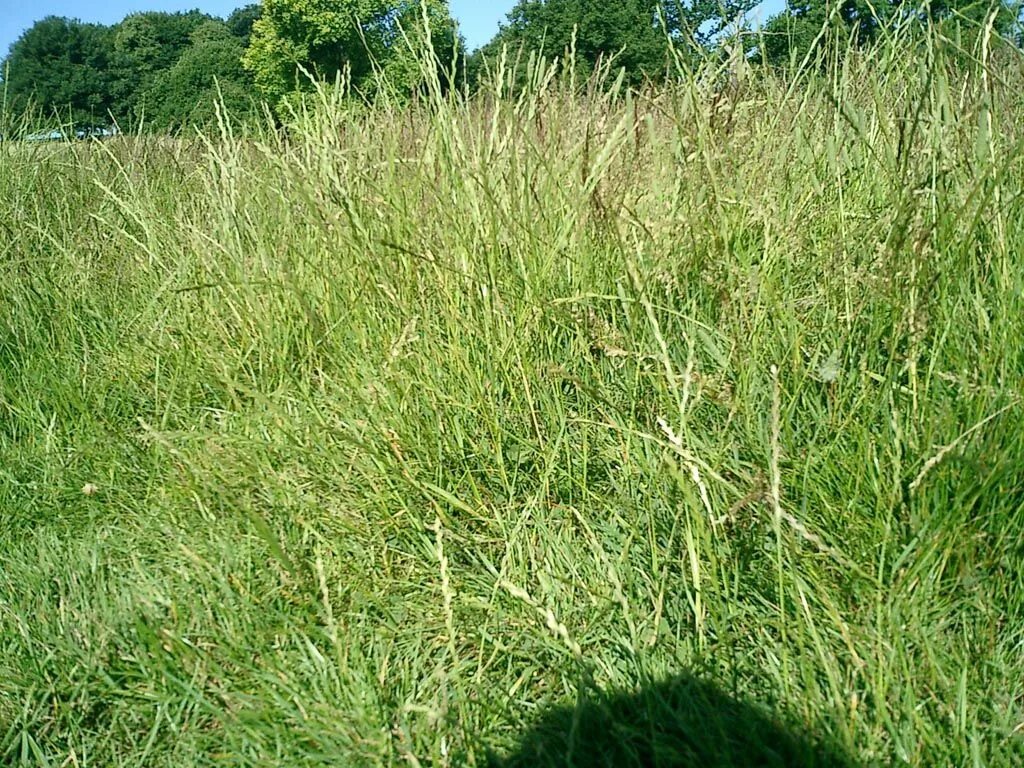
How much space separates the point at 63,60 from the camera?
48.9 metres

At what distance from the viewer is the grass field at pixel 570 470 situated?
109 centimetres

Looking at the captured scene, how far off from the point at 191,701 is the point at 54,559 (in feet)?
2.07

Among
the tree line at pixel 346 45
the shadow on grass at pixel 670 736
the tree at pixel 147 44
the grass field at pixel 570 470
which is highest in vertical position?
the tree at pixel 147 44

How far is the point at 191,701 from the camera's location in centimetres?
122

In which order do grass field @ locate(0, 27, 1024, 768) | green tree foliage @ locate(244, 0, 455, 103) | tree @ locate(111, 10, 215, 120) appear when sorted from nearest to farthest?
1. grass field @ locate(0, 27, 1024, 768)
2. green tree foliage @ locate(244, 0, 455, 103)
3. tree @ locate(111, 10, 215, 120)

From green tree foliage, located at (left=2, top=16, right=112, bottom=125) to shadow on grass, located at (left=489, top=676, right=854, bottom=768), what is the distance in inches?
2088

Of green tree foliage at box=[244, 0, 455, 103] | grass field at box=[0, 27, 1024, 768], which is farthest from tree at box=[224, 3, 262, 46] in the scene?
grass field at box=[0, 27, 1024, 768]

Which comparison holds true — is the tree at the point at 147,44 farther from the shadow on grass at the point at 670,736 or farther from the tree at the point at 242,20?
the shadow on grass at the point at 670,736

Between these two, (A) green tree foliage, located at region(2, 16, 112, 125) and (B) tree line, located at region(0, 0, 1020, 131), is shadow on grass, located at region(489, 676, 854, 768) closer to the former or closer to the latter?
(B) tree line, located at region(0, 0, 1020, 131)

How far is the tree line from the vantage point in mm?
2059

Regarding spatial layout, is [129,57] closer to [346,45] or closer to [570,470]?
[346,45]

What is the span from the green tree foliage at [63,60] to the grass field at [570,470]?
170 feet

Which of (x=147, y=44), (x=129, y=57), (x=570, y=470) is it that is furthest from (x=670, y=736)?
(x=147, y=44)

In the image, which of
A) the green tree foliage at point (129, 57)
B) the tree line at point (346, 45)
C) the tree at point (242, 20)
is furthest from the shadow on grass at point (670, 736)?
the tree at point (242, 20)
